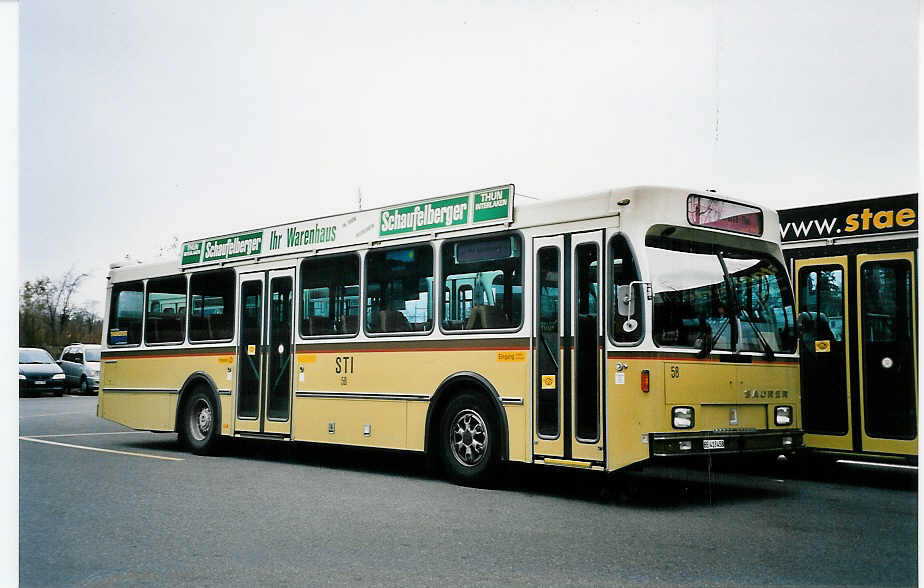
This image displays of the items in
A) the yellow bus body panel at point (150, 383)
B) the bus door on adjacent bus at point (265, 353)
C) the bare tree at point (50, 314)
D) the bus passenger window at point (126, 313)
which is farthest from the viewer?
the bus passenger window at point (126, 313)

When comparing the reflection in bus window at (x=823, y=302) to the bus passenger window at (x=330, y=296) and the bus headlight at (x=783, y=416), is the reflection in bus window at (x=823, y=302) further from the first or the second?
the bus passenger window at (x=330, y=296)

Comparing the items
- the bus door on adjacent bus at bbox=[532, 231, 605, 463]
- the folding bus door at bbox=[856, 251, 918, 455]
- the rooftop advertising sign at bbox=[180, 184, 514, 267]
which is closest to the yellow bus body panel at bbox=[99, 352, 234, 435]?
the rooftop advertising sign at bbox=[180, 184, 514, 267]

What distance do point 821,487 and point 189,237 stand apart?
8.58 metres

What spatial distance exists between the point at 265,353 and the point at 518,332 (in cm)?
418

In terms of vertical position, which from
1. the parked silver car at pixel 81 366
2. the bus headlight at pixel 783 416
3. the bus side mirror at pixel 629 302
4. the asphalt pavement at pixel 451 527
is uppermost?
the bus side mirror at pixel 629 302

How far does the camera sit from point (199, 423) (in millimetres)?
12781

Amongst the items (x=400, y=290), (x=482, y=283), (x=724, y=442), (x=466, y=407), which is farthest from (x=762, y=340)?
(x=400, y=290)

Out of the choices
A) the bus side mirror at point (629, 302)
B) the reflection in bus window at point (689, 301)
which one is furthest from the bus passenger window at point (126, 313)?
the reflection in bus window at point (689, 301)

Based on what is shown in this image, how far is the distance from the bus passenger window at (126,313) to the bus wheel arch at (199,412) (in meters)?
1.34

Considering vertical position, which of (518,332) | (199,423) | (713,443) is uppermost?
(518,332)

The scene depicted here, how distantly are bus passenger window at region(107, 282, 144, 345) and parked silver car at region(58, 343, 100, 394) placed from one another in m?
0.36

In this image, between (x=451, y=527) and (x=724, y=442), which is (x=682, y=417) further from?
(x=451, y=527)

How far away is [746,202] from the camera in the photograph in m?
8.85

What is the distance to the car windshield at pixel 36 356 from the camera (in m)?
8.46
